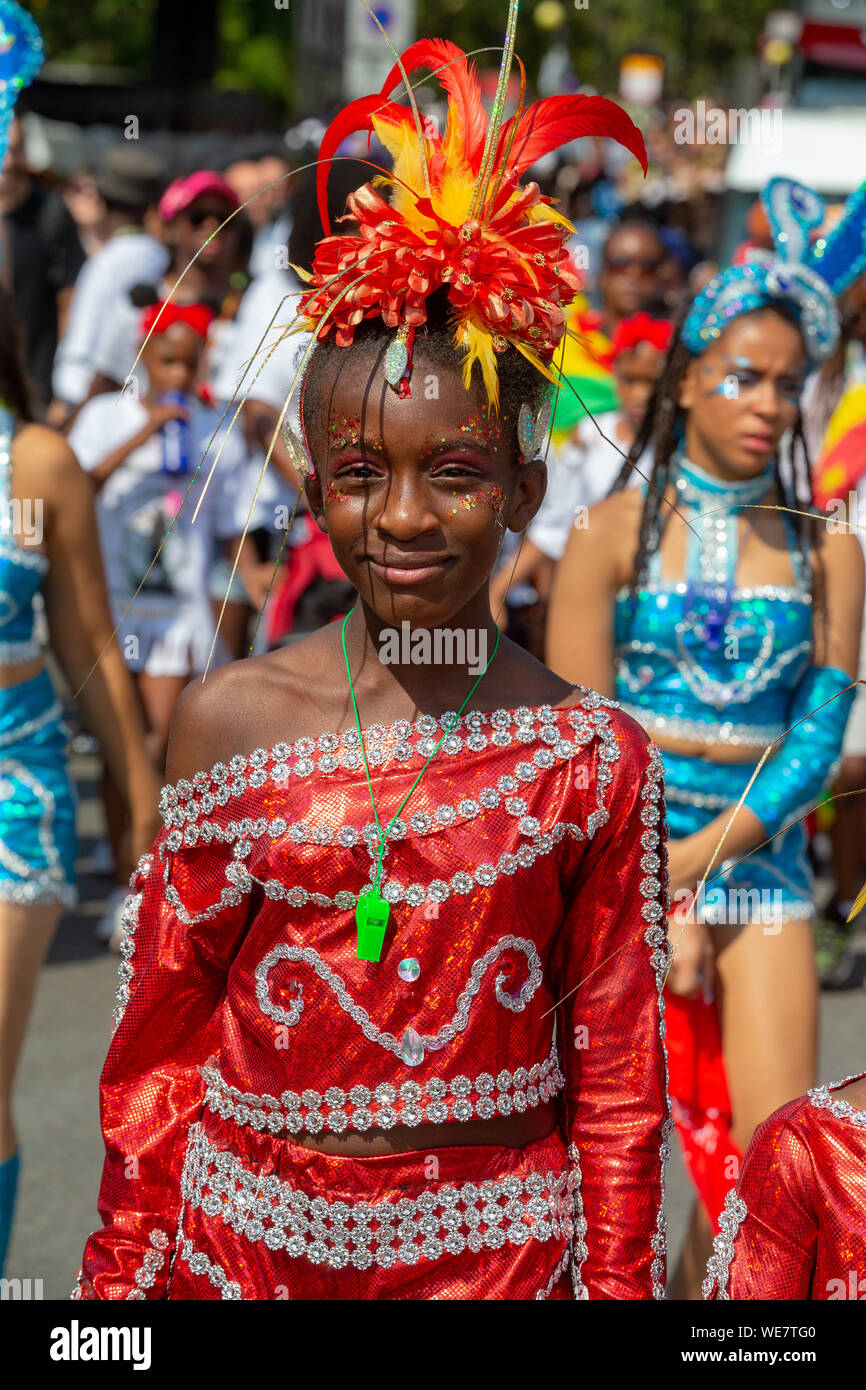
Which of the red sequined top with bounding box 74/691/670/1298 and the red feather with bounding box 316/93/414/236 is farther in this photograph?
the red feather with bounding box 316/93/414/236

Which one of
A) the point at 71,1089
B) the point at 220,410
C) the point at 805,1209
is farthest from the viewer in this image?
the point at 220,410

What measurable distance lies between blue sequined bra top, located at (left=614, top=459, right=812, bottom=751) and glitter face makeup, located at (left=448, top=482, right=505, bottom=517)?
162 cm

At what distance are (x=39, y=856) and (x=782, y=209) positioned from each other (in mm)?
2249

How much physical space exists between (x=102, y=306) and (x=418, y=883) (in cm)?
733

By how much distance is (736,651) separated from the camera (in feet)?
12.1

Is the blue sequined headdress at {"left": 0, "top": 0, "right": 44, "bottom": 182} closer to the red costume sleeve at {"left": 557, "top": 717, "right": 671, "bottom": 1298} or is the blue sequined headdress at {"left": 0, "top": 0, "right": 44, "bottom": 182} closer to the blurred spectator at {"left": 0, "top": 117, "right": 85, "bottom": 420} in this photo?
the red costume sleeve at {"left": 557, "top": 717, "right": 671, "bottom": 1298}

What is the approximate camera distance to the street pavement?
14.5 ft

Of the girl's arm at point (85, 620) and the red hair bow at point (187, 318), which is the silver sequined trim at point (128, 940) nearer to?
the girl's arm at point (85, 620)

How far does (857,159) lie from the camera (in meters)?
15.1

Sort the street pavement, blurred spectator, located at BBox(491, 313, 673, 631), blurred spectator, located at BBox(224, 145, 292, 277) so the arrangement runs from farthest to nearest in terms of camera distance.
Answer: blurred spectator, located at BBox(224, 145, 292, 277) → blurred spectator, located at BBox(491, 313, 673, 631) → the street pavement

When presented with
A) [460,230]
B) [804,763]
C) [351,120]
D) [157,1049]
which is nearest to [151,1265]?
[157,1049]

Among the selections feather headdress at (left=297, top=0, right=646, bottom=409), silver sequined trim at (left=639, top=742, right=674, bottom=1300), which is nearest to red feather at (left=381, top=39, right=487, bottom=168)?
feather headdress at (left=297, top=0, right=646, bottom=409)

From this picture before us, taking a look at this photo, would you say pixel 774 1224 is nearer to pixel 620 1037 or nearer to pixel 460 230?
pixel 620 1037

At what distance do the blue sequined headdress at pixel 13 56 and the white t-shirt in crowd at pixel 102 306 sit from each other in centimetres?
470
